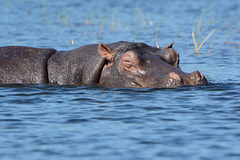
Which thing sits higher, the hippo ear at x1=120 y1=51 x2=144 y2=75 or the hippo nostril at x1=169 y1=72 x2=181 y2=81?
the hippo ear at x1=120 y1=51 x2=144 y2=75

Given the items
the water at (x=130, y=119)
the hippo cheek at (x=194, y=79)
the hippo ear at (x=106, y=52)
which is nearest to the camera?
the water at (x=130, y=119)

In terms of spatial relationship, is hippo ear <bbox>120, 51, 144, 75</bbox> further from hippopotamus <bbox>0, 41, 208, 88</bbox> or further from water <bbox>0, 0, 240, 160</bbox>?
water <bbox>0, 0, 240, 160</bbox>

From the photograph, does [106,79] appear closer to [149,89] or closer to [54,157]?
[149,89]

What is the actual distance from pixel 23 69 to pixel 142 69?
2415mm

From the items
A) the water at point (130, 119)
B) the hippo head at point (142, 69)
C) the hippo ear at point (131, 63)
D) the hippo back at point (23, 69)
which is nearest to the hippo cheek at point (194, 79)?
the hippo head at point (142, 69)

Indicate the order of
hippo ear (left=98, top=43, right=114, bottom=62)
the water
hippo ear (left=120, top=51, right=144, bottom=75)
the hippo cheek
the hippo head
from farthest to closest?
hippo ear (left=98, top=43, right=114, bottom=62), hippo ear (left=120, top=51, right=144, bottom=75), the hippo head, the hippo cheek, the water

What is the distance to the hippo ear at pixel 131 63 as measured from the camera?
10414 millimetres

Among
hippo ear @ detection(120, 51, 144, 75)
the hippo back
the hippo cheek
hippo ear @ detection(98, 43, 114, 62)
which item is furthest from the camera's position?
the hippo back

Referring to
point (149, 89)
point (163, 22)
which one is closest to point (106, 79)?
point (149, 89)

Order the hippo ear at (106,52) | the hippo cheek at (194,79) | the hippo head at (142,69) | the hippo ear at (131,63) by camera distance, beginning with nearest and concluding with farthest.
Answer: the hippo cheek at (194,79), the hippo head at (142,69), the hippo ear at (131,63), the hippo ear at (106,52)

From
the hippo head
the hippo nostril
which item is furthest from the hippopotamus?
the hippo nostril

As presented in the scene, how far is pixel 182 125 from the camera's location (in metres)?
8.14

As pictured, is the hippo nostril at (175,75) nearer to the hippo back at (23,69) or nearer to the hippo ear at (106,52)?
the hippo ear at (106,52)

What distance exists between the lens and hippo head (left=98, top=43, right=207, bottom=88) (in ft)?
33.0
